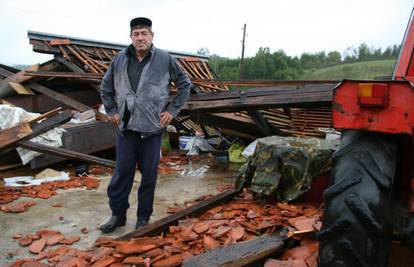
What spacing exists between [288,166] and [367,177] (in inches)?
106

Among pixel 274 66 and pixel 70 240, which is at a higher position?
pixel 274 66

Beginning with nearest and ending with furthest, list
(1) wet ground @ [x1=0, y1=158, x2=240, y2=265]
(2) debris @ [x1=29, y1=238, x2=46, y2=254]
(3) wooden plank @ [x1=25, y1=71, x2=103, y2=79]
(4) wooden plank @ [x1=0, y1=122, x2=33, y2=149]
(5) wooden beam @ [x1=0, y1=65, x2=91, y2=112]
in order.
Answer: (2) debris @ [x1=29, y1=238, x2=46, y2=254], (1) wet ground @ [x1=0, y1=158, x2=240, y2=265], (4) wooden plank @ [x1=0, y1=122, x2=33, y2=149], (3) wooden plank @ [x1=25, y1=71, x2=103, y2=79], (5) wooden beam @ [x1=0, y1=65, x2=91, y2=112]

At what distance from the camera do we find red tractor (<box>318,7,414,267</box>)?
174 cm

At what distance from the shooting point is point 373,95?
1762 mm

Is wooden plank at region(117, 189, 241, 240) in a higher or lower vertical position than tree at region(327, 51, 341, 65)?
lower

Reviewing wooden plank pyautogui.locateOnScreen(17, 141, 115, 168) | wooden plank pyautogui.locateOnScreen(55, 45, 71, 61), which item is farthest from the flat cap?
wooden plank pyautogui.locateOnScreen(55, 45, 71, 61)

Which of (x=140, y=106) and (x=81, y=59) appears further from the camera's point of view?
(x=81, y=59)

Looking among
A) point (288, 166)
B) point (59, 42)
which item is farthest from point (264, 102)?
point (59, 42)

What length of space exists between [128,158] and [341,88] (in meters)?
2.49

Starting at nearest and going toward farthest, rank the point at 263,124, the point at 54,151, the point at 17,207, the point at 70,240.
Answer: the point at 70,240 < the point at 17,207 < the point at 54,151 < the point at 263,124

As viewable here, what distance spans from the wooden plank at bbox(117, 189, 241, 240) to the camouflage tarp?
1.21 ft

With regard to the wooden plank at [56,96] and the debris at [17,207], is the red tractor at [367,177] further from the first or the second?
the wooden plank at [56,96]

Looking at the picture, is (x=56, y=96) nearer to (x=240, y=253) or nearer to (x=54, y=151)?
(x=54, y=151)

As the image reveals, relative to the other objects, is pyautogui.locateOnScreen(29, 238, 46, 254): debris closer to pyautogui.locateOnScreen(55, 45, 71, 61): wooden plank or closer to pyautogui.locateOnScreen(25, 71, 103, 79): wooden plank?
pyautogui.locateOnScreen(25, 71, 103, 79): wooden plank
